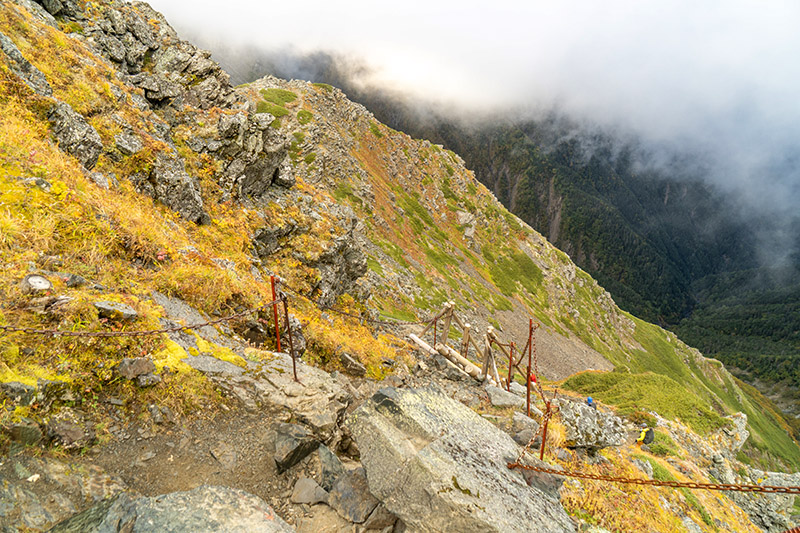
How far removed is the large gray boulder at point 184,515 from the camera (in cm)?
479

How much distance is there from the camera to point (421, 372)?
17.3 metres

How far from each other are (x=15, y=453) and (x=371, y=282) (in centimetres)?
4149

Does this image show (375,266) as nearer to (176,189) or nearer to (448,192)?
(176,189)

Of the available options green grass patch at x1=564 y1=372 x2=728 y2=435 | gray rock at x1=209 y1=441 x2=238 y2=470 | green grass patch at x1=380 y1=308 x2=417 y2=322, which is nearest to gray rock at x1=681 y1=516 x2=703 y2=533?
green grass patch at x1=564 y1=372 x2=728 y2=435

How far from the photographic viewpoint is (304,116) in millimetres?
83188

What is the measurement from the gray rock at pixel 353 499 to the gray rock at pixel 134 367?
179 inches

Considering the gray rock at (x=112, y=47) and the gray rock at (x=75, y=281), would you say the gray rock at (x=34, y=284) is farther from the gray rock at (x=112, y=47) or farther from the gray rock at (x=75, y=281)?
the gray rock at (x=112, y=47)

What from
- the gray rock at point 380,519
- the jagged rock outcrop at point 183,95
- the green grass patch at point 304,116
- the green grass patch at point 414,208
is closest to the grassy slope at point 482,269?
the green grass patch at point 414,208

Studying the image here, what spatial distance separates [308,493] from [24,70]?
57.3 ft

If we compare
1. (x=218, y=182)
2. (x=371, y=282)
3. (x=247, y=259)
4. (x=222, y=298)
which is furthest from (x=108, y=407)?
(x=371, y=282)

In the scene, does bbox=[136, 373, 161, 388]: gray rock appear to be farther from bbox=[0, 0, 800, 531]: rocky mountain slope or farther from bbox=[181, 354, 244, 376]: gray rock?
bbox=[181, 354, 244, 376]: gray rock

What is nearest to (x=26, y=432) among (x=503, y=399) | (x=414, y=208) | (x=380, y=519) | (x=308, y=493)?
(x=308, y=493)

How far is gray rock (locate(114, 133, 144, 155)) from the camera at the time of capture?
572 inches

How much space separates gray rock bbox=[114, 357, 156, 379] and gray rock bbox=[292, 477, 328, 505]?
12.7 ft
